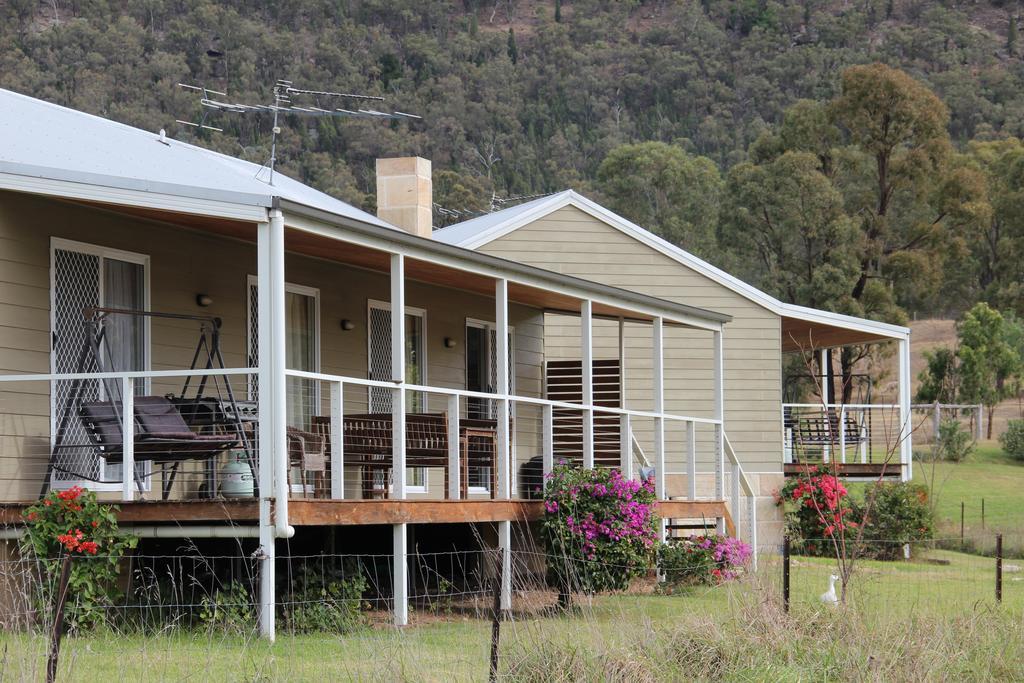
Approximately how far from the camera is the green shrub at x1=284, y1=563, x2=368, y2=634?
12016mm

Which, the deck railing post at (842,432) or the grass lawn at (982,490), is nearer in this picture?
the deck railing post at (842,432)

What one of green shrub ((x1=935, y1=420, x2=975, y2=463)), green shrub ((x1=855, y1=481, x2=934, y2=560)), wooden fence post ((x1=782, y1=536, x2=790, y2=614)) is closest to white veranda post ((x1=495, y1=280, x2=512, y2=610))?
wooden fence post ((x1=782, y1=536, x2=790, y2=614))

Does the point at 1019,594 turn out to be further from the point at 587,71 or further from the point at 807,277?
the point at 587,71

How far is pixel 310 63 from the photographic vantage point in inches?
3007

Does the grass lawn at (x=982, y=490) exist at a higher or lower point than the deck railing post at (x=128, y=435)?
lower

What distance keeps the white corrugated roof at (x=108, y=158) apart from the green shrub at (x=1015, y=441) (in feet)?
87.0

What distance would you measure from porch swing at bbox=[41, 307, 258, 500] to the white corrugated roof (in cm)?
126

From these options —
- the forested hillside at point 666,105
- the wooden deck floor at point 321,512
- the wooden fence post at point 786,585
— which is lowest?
the wooden fence post at point 786,585

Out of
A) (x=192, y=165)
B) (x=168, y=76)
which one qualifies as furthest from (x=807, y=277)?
(x=168, y=76)

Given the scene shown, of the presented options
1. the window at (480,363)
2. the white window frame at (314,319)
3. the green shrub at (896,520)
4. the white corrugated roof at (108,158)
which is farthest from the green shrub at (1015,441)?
the white corrugated roof at (108,158)

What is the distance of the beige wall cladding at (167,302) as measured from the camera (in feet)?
39.7

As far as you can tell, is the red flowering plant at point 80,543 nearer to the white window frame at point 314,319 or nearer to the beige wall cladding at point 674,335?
the white window frame at point 314,319

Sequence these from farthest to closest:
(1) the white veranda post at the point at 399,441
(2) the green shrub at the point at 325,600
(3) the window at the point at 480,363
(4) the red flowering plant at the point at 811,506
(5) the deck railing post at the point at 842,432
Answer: (4) the red flowering plant at the point at 811,506
(5) the deck railing post at the point at 842,432
(3) the window at the point at 480,363
(1) the white veranda post at the point at 399,441
(2) the green shrub at the point at 325,600

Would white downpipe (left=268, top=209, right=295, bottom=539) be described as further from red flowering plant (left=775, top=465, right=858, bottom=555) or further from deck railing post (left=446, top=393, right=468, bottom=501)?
red flowering plant (left=775, top=465, right=858, bottom=555)
